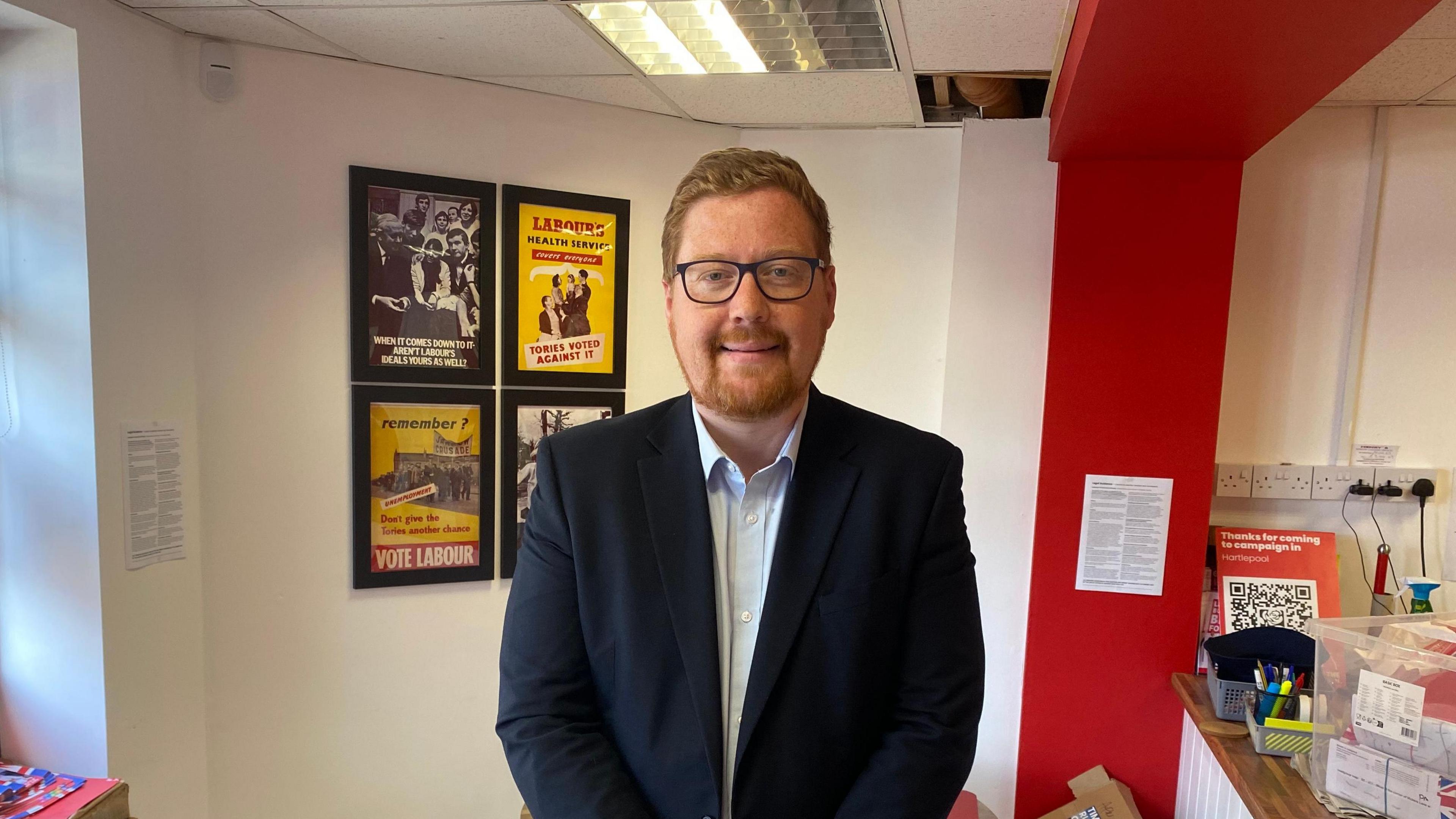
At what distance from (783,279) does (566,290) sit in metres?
1.72

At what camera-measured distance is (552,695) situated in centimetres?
116

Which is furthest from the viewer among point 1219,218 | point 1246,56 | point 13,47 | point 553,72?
point 553,72

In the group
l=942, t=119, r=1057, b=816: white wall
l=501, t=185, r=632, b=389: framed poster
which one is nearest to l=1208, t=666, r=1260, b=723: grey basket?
l=942, t=119, r=1057, b=816: white wall

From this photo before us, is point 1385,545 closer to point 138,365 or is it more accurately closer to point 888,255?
point 888,255

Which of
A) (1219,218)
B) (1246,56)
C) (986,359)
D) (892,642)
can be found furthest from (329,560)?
(1219,218)

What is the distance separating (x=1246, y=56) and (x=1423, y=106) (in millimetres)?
1447

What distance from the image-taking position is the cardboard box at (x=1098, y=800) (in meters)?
2.24

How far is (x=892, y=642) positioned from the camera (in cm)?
118

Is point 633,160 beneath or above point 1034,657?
above

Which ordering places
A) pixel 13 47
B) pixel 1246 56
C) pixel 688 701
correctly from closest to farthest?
pixel 688 701, pixel 1246 56, pixel 13 47

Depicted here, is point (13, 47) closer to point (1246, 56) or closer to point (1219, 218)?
point (1246, 56)

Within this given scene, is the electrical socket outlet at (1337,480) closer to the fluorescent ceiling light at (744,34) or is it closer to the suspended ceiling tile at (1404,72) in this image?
the suspended ceiling tile at (1404,72)

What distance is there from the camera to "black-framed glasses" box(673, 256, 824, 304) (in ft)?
3.62

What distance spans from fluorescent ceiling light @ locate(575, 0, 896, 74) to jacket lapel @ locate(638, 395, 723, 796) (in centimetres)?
123
